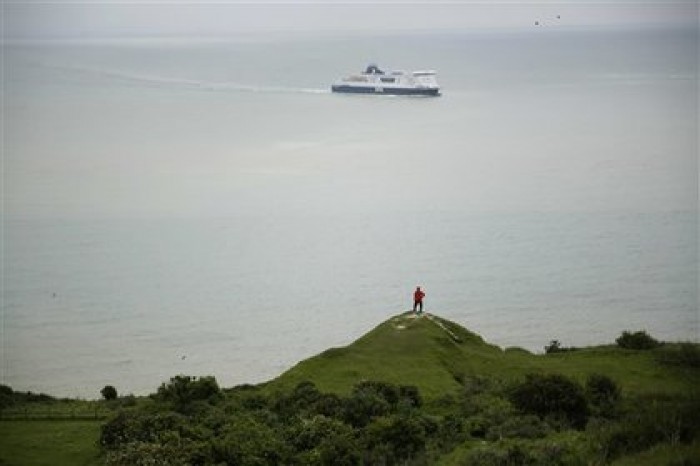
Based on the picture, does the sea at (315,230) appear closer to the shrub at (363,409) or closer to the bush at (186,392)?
the bush at (186,392)

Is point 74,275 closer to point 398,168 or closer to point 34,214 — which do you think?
point 34,214

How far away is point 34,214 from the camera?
6169cm

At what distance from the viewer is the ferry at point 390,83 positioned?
12721cm

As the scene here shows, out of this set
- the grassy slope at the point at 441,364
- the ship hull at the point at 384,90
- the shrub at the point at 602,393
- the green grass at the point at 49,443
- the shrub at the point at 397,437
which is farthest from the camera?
the ship hull at the point at 384,90

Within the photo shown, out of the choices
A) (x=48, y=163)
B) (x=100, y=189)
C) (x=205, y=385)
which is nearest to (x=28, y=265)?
(x=100, y=189)

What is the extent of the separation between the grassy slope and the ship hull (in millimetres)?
101701

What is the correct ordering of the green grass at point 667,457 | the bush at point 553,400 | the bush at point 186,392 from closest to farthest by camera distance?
the green grass at point 667,457, the bush at point 553,400, the bush at point 186,392

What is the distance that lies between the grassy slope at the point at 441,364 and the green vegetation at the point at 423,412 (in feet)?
0.18

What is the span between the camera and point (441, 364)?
25156 mm

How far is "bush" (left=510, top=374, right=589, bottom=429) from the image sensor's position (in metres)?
19.9

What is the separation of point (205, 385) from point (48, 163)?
2444 inches

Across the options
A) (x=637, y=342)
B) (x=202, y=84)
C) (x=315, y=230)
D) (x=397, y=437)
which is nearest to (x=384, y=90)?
(x=202, y=84)

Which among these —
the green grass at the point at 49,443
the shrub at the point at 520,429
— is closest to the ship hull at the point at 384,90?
the green grass at the point at 49,443

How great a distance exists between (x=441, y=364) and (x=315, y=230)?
1353 inches
